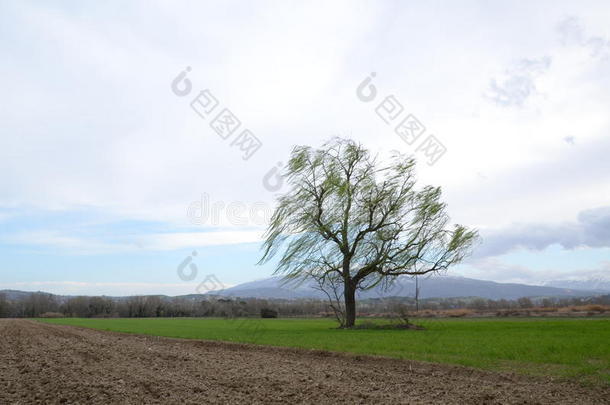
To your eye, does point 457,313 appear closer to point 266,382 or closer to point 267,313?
point 267,313

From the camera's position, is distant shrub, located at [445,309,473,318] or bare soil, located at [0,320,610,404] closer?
bare soil, located at [0,320,610,404]

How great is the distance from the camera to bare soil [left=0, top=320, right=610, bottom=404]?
8875mm

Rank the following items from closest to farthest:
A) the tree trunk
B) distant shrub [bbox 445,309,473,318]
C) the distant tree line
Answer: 1. the tree trunk
2. distant shrub [bbox 445,309,473,318]
3. the distant tree line

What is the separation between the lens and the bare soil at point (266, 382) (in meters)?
8.88

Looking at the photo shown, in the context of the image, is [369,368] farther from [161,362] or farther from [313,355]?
[161,362]

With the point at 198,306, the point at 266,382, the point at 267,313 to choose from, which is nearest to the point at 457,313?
the point at 267,313

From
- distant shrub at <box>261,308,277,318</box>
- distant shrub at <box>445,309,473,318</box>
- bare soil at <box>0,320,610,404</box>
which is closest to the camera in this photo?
bare soil at <box>0,320,610,404</box>

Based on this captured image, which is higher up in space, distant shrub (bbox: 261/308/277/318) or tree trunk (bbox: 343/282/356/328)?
tree trunk (bbox: 343/282/356/328)

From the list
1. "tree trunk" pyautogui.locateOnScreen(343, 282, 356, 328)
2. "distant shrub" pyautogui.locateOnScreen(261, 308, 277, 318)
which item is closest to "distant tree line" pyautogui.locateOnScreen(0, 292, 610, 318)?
"distant shrub" pyautogui.locateOnScreen(261, 308, 277, 318)

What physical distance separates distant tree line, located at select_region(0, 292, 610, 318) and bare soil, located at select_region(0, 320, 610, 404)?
4371 cm

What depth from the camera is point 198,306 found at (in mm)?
92438

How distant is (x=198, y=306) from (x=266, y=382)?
86.3 meters

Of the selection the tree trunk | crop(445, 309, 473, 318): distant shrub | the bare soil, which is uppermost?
the tree trunk

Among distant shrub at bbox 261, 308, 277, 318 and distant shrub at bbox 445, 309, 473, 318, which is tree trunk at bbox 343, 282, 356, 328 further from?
distant shrub at bbox 261, 308, 277, 318
